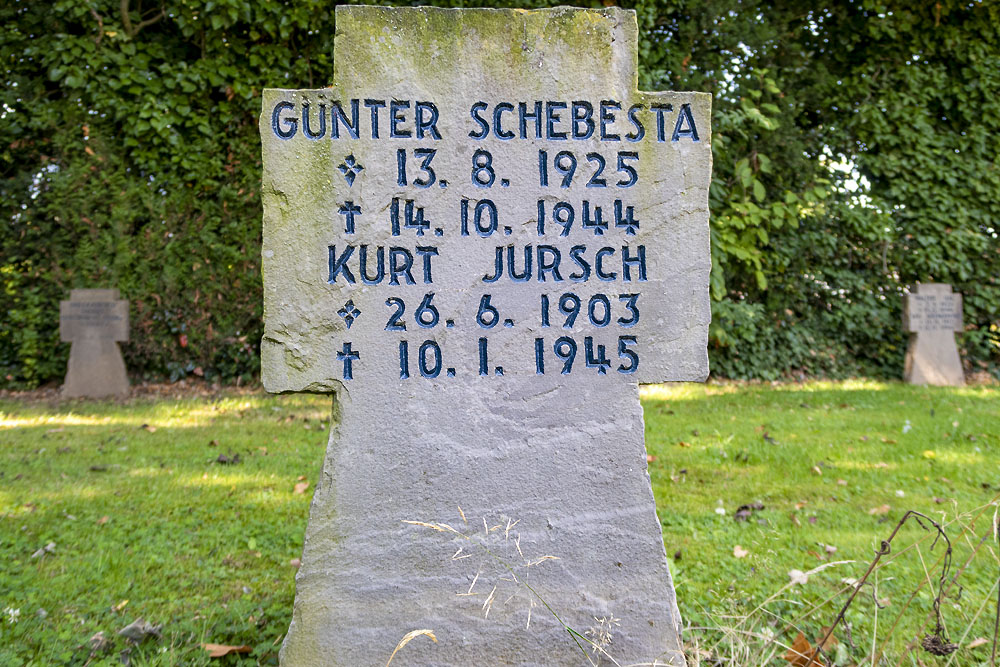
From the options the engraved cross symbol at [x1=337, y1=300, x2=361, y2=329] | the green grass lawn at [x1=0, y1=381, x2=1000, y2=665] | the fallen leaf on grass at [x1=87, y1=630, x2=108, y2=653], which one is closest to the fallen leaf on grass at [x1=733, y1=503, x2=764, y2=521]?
the green grass lawn at [x1=0, y1=381, x2=1000, y2=665]

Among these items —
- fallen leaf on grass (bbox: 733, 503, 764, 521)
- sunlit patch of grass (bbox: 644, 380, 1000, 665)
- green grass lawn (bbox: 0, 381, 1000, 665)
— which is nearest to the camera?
green grass lawn (bbox: 0, 381, 1000, 665)

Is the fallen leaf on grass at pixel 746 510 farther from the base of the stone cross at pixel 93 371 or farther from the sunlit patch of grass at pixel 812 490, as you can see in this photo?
the base of the stone cross at pixel 93 371

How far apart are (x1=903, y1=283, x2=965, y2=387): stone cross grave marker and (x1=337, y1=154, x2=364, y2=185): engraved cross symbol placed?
787 centimetres

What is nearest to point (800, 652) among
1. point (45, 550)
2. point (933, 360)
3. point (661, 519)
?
point (661, 519)

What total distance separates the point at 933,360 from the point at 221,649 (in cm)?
843

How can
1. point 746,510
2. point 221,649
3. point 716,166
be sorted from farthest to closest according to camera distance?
point 716,166, point 746,510, point 221,649

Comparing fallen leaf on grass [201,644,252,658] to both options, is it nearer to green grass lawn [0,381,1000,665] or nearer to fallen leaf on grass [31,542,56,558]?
green grass lawn [0,381,1000,665]

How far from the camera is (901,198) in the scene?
8.73m

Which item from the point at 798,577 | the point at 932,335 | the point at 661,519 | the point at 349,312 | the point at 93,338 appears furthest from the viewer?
the point at 932,335

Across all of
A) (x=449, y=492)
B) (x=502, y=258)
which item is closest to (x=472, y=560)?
(x=449, y=492)

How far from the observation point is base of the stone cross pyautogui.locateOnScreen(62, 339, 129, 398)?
23.3ft

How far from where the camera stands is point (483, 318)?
2.44 meters

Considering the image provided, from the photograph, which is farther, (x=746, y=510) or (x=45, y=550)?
(x=746, y=510)

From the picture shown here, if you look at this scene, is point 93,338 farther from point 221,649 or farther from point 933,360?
point 933,360
